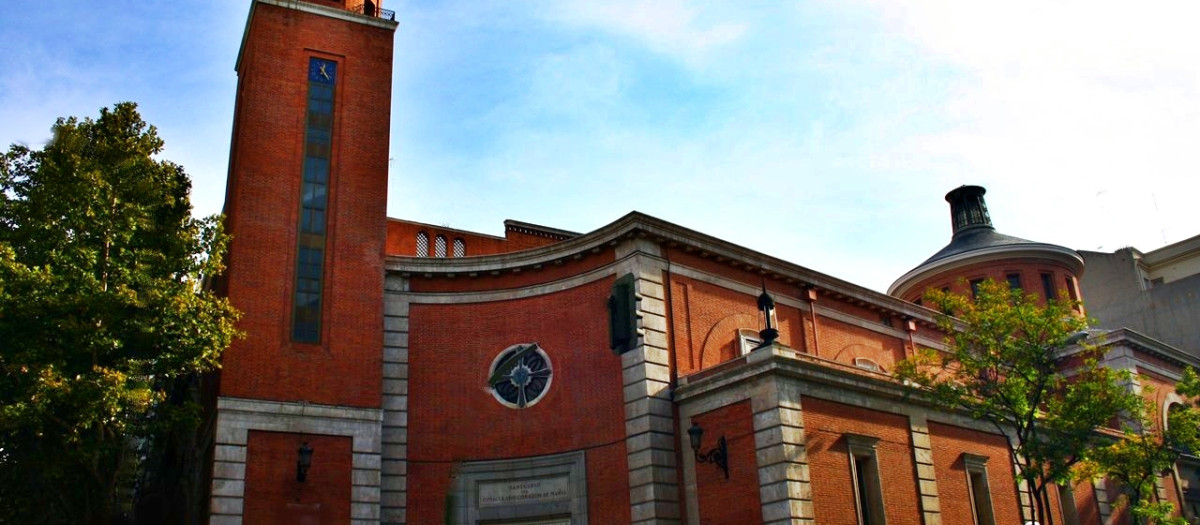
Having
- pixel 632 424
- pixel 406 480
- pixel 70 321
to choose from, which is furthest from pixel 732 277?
pixel 70 321

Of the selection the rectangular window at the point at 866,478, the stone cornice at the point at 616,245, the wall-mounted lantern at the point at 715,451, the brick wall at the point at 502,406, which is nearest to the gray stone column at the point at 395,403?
the brick wall at the point at 502,406

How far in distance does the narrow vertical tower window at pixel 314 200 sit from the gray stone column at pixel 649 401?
26.4 feet

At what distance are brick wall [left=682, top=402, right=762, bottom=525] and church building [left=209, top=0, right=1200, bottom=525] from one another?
0.20 feet

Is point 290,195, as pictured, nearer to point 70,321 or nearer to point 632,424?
point 70,321

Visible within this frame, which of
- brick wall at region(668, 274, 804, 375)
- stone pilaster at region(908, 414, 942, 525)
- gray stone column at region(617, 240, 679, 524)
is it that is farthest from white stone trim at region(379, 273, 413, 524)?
stone pilaster at region(908, 414, 942, 525)

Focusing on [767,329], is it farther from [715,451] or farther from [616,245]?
[616,245]

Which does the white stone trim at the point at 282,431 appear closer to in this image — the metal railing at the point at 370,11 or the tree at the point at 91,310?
the tree at the point at 91,310

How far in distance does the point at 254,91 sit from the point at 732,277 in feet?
47.0

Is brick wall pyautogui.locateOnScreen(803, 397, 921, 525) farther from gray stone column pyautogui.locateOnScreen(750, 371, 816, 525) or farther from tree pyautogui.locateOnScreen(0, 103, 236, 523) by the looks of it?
tree pyautogui.locateOnScreen(0, 103, 236, 523)

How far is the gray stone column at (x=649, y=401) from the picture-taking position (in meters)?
25.4

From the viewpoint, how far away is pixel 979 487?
29.2 m

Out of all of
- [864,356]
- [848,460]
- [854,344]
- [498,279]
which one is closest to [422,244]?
[498,279]

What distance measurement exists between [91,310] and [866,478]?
59.6 ft

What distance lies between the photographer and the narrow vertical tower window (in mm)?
27359
